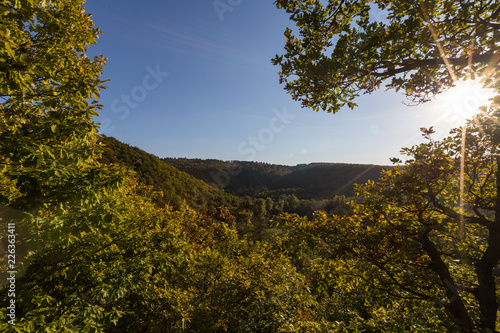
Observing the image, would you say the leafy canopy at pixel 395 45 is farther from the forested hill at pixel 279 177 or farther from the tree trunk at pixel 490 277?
the forested hill at pixel 279 177

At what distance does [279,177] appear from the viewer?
188375 millimetres

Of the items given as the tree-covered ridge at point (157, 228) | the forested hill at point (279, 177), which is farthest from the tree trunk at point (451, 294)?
the forested hill at point (279, 177)

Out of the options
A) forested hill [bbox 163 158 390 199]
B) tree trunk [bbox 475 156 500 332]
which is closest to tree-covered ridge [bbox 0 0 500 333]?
tree trunk [bbox 475 156 500 332]

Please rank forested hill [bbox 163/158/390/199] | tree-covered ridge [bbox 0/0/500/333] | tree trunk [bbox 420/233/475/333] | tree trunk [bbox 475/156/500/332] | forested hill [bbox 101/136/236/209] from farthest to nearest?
1. forested hill [bbox 163/158/390/199]
2. forested hill [bbox 101/136/236/209]
3. tree trunk [bbox 475/156/500/332]
4. tree trunk [bbox 420/233/475/333]
5. tree-covered ridge [bbox 0/0/500/333]

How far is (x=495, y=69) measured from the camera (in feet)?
10.8

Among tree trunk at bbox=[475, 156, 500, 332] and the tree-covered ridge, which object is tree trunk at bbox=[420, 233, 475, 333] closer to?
the tree-covered ridge

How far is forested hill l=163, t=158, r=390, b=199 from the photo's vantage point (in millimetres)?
132438

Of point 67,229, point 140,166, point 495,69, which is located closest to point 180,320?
point 67,229

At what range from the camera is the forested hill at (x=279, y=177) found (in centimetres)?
13244

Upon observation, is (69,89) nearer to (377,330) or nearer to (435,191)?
(435,191)

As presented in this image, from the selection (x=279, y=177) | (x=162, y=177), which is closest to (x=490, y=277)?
(x=162, y=177)

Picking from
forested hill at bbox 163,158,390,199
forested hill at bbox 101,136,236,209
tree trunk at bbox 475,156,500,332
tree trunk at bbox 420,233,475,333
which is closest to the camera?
tree trunk at bbox 420,233,475,333

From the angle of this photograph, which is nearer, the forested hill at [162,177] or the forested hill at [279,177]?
the forested hill at [162,177]

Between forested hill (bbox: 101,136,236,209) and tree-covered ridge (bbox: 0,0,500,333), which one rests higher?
forested hill (bbox: 101,136,236,209)
